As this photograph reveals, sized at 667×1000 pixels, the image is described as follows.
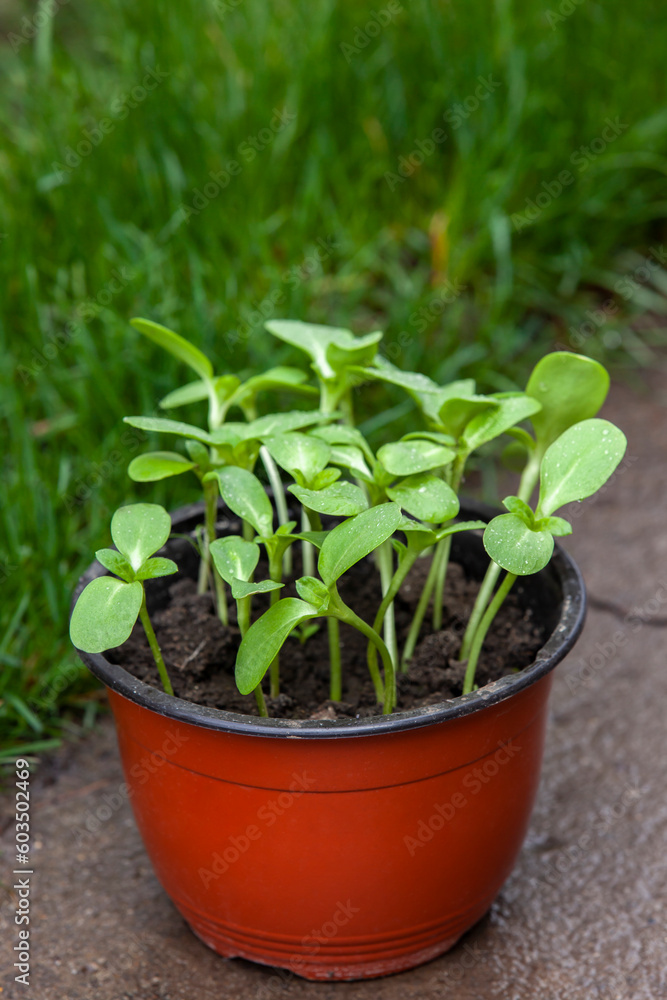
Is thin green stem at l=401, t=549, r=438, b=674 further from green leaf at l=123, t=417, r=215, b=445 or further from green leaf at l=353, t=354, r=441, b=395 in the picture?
green leaf at l=123, t=417, r=215, b=445

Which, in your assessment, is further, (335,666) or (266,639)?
(335,666)

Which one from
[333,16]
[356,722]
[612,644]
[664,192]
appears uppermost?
[333,16]

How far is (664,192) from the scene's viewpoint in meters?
2.34

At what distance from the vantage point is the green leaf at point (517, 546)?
817 mm

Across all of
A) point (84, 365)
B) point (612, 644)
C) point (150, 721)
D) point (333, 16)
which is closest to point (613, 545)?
point (612, 644)

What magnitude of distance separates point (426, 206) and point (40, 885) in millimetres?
1667

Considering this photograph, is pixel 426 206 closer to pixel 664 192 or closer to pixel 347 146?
pixel 347 146

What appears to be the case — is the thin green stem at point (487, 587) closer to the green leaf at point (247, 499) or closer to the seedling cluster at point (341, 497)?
the seedling cluster at point (341, 497)

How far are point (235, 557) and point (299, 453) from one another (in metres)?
0.12

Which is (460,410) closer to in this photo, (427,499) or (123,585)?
(427,499)

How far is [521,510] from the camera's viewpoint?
869mm

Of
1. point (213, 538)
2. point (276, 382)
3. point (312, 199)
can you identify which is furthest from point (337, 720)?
point (312, 199)

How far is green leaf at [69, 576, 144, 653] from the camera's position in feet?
2.67

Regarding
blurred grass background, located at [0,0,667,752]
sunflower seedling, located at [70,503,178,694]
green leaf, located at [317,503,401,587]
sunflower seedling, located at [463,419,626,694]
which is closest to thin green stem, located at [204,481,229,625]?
sunflower seedling, located at [70,503,178,694]
